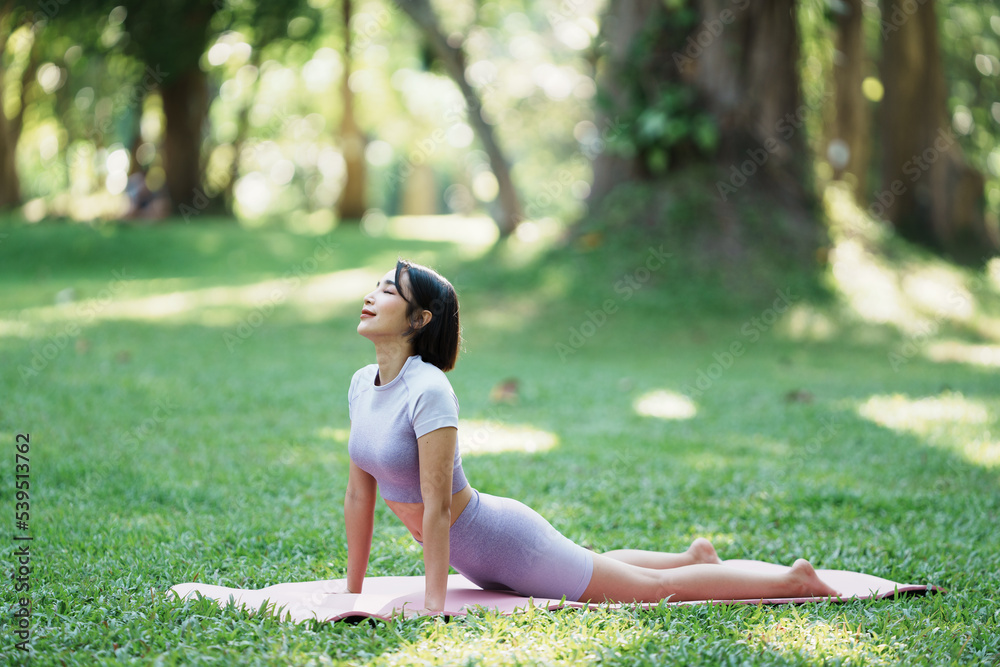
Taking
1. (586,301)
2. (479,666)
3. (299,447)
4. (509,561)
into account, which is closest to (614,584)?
(509,561)

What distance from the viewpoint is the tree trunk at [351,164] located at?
20.6 m

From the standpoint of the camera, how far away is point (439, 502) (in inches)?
114

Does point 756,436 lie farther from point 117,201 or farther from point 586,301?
point 117,201

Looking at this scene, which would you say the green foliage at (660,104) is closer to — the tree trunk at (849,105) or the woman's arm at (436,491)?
the tree trunk at (849,105)

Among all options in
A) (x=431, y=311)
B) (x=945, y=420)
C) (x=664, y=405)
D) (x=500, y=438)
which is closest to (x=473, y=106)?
(x=664, y=405)

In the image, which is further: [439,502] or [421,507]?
[421,507]

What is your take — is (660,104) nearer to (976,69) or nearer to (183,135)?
(183,135)

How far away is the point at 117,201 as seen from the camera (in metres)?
19.0

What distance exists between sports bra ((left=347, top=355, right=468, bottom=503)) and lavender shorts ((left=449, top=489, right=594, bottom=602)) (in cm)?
14

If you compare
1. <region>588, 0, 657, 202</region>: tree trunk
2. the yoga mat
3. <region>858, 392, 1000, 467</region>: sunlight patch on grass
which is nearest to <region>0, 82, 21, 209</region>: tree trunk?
<region>588, 0, 657, 202</region>: tree trunk

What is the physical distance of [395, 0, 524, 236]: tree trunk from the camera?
1242 cm

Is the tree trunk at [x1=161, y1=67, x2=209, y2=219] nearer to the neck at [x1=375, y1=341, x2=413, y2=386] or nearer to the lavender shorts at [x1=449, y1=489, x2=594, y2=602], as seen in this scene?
the neck at [x1=375, y1=341, x2=413, y2=386]

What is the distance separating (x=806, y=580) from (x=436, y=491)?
141 cm

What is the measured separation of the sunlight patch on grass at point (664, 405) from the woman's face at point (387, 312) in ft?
13.5
